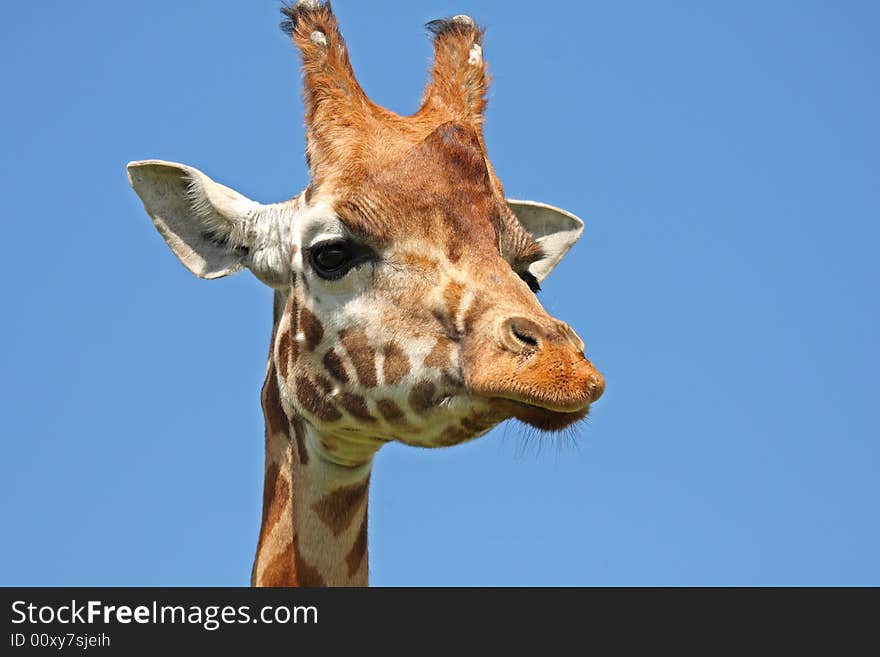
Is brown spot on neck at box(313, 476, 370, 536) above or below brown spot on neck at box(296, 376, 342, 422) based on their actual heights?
below

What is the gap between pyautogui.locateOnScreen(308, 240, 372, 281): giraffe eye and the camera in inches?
318

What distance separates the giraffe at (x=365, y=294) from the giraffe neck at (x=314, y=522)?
1 cm

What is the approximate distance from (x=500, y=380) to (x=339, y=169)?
7.69 ft

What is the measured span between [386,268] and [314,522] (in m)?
1.97

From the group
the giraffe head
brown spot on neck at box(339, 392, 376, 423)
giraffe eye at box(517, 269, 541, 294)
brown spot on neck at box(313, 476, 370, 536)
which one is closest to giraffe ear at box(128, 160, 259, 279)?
the giraffe head

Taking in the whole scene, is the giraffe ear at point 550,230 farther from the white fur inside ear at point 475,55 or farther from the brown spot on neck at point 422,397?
the brown spot on neck at point 422,397

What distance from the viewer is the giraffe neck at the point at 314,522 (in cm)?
860

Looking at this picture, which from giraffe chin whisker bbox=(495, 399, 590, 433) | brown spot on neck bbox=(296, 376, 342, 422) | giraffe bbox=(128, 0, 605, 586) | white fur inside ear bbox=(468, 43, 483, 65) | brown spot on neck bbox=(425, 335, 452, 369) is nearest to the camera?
giraffe chin whisker bbox=(495, 399, 590, 433)

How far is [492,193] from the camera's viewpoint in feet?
27.1

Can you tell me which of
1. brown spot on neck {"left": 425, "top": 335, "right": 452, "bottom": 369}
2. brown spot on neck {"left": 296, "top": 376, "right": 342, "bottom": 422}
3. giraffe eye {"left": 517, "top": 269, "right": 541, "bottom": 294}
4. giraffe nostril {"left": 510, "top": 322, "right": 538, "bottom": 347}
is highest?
giraffe eye {"left": 517, "top": 269, "right": 541, "bottom": 294}

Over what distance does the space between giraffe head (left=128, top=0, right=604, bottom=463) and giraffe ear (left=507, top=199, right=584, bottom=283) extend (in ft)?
4.64

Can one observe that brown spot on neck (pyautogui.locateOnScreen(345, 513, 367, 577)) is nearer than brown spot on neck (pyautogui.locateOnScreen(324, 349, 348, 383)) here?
No

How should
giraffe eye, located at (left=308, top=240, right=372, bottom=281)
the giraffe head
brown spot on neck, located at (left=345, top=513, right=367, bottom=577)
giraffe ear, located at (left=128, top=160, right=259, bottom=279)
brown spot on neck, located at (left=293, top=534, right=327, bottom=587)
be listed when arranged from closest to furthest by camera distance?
the giraffe head
giraffe eye, located at (left=308, top=240, right=372, bottom=281)
brown spot on neck, located at (left=293, top=534, right=327, bottom=587)
brown spot on neck, located at (left=345, top=513, right=367, bottom=577)
giraffe ear, located at (left=128, top=160, right=259, bottom=279)

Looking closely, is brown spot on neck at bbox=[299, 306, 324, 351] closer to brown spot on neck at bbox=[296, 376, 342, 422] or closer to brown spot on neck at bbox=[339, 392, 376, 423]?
brown spot on neck at bbox=[296, 376, 342, 422]
